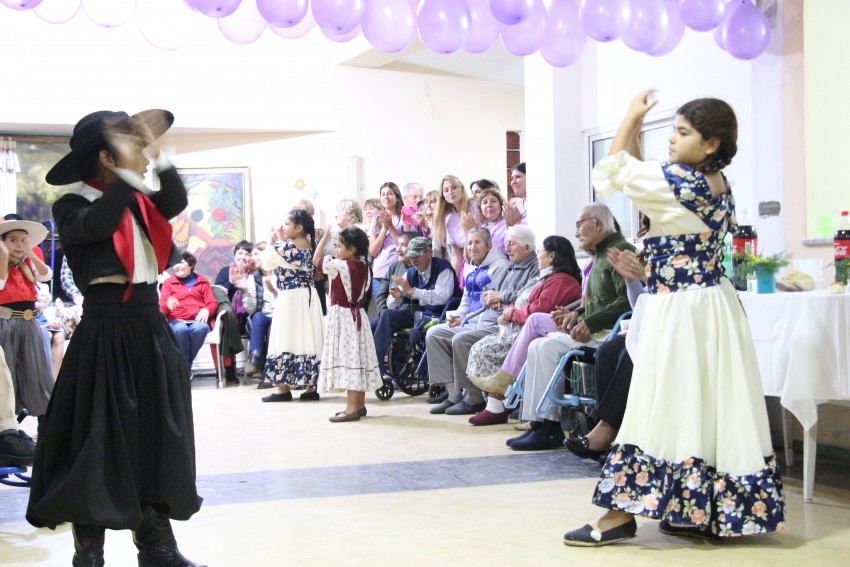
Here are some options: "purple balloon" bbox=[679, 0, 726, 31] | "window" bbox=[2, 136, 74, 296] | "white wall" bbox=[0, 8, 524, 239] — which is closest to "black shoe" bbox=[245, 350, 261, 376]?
"white wall" bbox=[0, 8, 524, 239]

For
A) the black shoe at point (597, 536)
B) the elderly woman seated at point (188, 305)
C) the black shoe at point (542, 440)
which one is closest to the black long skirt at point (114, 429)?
the black shoe at point (597, 536)

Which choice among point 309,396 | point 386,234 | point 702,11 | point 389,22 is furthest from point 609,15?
point 309,396

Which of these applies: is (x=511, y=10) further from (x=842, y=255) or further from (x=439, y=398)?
(x=439, y=398)

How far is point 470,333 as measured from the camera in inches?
249

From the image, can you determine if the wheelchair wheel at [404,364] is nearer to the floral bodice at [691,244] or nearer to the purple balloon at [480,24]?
the purple balloon at [480,24]

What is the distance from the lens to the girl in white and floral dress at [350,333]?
260 inches

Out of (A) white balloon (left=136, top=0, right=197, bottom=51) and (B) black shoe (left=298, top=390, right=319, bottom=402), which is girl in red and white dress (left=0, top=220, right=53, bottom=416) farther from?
(B) black shoe (left=298, top=390, right=319, bottom=402)

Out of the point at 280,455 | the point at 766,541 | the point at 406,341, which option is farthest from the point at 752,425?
the point at 406,341

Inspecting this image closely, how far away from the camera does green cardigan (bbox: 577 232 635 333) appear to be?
504 cm

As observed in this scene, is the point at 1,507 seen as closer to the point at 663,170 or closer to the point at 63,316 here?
the point at 663,170

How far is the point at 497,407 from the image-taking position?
20.1 ft

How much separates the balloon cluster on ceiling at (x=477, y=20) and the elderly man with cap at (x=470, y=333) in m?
1.17

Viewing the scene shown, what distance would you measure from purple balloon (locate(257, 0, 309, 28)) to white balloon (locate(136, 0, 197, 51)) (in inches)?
27.3

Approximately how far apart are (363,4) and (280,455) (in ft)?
8.37
